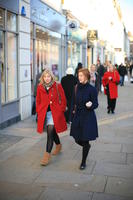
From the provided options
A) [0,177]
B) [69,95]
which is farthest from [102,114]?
[0,177]

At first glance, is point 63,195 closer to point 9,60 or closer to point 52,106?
point 52,106

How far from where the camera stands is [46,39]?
1452cm

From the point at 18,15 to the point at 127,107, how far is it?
6054mm

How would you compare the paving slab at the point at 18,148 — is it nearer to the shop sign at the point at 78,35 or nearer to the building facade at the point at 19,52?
the building facade at the point at 19,52

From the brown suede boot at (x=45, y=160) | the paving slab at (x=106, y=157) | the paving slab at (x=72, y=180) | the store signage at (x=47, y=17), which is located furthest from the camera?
the store signage at (x=47, y=17)

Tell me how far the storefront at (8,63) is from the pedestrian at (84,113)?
3.78m

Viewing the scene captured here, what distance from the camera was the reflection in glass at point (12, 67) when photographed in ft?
33.4

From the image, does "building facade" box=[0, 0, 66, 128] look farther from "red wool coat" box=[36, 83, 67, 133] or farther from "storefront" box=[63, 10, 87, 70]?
"storefront" box=[63, 10, 87, 70]

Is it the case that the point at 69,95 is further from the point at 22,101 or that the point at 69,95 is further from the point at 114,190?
the point at 114,190

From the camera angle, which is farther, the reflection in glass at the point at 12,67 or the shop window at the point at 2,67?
the reflection in glass at the point at 12,67

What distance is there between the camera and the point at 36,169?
19.1ft

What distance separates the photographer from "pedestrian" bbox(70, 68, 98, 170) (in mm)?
5691

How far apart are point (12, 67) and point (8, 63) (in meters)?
0.32

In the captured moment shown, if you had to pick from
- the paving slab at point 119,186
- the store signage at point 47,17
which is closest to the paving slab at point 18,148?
the paving slab at point 119,186
